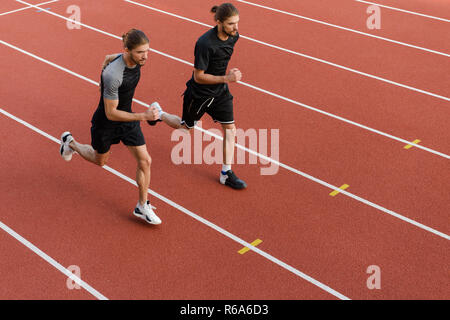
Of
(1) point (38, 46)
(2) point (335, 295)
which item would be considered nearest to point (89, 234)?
(2) point (335, 295)

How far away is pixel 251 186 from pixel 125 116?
1.84m

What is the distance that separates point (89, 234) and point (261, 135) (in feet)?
8.76

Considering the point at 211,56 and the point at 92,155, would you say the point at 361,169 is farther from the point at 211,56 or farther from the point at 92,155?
the point at 92,155

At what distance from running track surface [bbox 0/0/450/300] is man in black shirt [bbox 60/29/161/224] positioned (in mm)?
479

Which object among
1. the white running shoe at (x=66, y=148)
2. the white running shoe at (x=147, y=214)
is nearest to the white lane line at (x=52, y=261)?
the white running shoe at (x=147, y=214)

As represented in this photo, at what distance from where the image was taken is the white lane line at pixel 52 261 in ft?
15.4

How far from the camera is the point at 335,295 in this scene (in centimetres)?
469

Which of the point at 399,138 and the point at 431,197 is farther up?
the point at 399,138

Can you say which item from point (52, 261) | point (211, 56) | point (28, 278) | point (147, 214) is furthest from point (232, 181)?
point (28, 278)

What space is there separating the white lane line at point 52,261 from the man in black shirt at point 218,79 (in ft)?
5.53

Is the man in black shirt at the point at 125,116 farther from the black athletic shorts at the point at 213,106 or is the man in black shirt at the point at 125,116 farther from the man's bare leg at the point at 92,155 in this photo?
the black athletic shorts at the point at 213,106

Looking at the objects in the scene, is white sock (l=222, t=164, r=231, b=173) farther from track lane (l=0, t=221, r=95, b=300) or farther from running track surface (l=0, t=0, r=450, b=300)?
track lane (l=0, t=221, r=95, b=300)

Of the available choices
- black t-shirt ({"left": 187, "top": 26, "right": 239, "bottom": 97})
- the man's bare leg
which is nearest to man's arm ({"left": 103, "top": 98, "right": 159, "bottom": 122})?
the man's bare leg

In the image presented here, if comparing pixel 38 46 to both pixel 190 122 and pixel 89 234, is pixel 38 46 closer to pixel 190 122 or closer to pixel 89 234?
pixel 190 122
